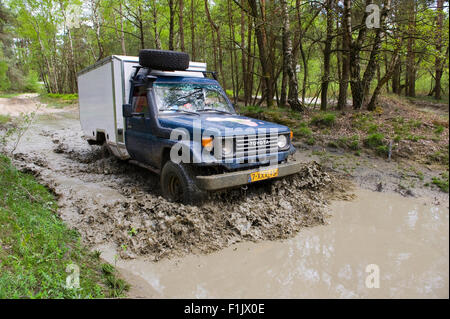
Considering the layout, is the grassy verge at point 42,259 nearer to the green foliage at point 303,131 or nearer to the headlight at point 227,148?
the headlight at point 227,148

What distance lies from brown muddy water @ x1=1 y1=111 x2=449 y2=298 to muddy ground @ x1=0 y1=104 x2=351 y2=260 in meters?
0.01

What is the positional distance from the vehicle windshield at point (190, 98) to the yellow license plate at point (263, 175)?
1763mm

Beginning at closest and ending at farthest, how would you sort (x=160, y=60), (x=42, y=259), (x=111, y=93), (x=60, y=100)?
1. (x=42, y=259)
2. (x=160, y=60)
3. (x=111, y=93)
4. (x=60, y=100)

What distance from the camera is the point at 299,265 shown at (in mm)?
3652

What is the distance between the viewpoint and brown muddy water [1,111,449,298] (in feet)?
10.3

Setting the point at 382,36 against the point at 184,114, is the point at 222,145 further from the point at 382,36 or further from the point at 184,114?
→ the point at 382,36

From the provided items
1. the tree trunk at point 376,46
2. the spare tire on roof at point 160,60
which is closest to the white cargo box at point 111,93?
the spare tire on roof at point 160,60

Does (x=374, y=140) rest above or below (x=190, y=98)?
below

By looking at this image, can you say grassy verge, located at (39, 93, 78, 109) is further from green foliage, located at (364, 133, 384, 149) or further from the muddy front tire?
green foliage, located at (364, 133, 384, 149)

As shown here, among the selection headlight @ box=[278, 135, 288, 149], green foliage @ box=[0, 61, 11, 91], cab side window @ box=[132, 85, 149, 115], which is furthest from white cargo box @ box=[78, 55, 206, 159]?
green foliage @ box=[0, 61, 11, 91]

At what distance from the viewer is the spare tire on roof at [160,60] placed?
18.7 ft

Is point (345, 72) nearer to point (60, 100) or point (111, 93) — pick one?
point (111, 93)

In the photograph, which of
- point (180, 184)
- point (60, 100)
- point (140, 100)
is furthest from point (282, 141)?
point (60, 100)

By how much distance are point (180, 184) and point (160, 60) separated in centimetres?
242
